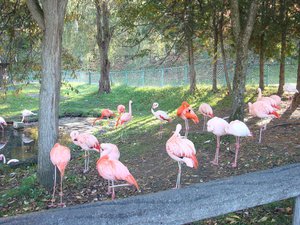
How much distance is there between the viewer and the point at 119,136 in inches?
434

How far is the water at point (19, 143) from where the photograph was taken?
1084 centimetres

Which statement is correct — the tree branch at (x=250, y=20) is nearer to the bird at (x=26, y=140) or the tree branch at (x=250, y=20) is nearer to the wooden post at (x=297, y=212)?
the wooden post at (x=297, y=212)

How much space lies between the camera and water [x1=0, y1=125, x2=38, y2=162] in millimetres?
10836

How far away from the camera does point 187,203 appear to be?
77.9 inches

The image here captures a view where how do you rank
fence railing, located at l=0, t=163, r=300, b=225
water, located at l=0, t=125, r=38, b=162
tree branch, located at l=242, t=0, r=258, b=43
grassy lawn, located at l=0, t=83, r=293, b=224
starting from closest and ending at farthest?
fence railing, located at l=0, t=163, r=300, b=225 → grassy lawn, located at l=0, t=83, r=293, b=224 → tree branch, located at l=242, t=0, r=258, b=43 → water, located at l=0, t=125, r=38, b=162

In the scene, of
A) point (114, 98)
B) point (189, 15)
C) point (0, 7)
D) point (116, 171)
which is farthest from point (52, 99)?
point (114, 98)

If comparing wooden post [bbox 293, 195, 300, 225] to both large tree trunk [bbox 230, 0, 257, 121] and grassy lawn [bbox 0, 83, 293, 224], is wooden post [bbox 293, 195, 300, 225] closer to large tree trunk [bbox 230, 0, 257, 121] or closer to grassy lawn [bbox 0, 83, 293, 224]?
grassy lawn [bbox 0, 83, 293, 224]

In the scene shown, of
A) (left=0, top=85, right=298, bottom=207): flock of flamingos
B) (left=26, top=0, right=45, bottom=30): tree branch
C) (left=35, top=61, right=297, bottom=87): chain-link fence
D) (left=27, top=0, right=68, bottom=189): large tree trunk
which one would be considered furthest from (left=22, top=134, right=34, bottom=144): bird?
(left=35, top=61, right=297, bottom=87): chain-link fence

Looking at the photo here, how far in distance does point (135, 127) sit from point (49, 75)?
639 cm

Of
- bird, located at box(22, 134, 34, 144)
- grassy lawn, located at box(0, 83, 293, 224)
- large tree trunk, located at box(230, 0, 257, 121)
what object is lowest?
bird, located at box(22, 134, 34, 144)

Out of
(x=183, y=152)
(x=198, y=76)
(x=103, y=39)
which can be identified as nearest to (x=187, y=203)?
(x=183, y=152)

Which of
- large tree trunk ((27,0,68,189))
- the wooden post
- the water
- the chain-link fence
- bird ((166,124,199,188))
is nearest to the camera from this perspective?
the wooden post

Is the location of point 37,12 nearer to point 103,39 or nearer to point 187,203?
point 187,203

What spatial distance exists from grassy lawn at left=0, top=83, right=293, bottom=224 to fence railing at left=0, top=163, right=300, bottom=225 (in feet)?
7.01
